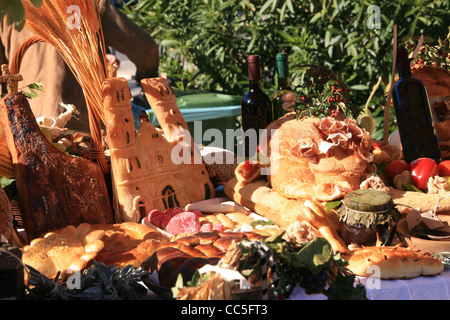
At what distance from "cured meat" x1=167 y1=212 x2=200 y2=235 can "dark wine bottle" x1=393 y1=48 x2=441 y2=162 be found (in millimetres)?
895

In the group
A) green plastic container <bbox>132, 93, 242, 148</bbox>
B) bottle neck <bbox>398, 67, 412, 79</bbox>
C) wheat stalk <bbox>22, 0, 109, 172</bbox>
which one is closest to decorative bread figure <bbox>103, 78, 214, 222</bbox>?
wheat stalk <bbox>22, 0, 109, 172</bbox>

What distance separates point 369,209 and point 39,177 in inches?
42.0

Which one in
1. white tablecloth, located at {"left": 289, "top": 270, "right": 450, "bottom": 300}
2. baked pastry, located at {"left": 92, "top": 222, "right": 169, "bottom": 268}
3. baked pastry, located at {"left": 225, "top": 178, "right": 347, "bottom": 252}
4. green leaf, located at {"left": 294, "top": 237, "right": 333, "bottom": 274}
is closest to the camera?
green leaf, located at {"left": 294, "top": 237, "right": 333, "bottom": 274}

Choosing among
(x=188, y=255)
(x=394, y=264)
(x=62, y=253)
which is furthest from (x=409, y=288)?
(x=62, y=253)

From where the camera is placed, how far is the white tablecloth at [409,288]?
1372mm

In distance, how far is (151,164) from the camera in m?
2.08

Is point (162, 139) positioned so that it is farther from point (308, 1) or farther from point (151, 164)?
point (308, 1)

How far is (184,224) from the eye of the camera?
187 cm

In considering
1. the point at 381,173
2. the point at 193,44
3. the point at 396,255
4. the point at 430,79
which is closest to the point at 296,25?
the point at 193,44

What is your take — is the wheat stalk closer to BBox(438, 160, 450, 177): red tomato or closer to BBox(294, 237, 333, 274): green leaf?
BBox(294, 237, 333, 274): green leaf

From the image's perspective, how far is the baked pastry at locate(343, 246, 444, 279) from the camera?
141cm

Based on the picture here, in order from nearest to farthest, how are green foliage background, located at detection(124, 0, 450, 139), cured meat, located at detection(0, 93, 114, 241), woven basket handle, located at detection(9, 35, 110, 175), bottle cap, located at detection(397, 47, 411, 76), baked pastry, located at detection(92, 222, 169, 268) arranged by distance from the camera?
baked pastry, located at detection(92, 222, 169, 268) → cured meat, located at detection(0, 93, 114, 241) → woven basket handle, located at detection(9, 35, 110, 175) → bottle cap, located at detection(397, 47, 411, 76) → green foliage background, located at detection(124, 0, 450, 139)

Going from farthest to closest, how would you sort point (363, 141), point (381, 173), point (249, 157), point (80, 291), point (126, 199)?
point (249, 157) → point (381, 173) → point (126, 199) → point (363, 141) → point (80, 291)

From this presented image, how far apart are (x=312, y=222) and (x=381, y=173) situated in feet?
1.75
